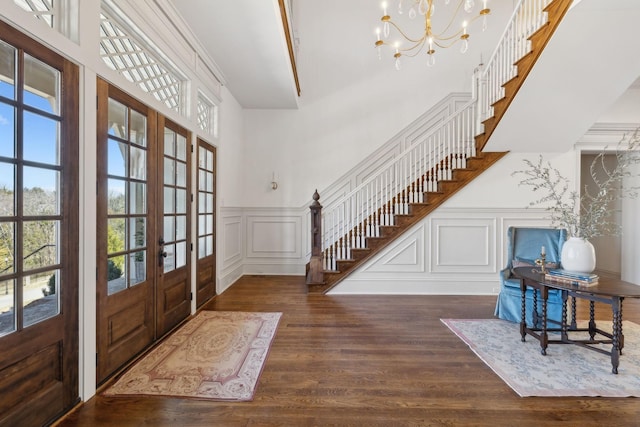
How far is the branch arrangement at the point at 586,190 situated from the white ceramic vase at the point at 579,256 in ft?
0.30

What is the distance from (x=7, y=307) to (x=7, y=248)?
0.30 m

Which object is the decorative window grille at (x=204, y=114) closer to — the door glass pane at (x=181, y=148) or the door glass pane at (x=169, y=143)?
the door glass pane at (x=181, y=148)

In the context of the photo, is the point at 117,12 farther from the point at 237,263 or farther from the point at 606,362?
the point at 606,362

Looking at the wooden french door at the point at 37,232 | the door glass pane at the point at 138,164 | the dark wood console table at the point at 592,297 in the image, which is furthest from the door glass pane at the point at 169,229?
the dark wood console table at the point at 592,297

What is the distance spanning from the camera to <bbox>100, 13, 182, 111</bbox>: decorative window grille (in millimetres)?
2213

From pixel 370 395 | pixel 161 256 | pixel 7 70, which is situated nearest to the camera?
pixel 7 70

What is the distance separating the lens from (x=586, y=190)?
11.7 feet

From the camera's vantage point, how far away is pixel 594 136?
15.8ft

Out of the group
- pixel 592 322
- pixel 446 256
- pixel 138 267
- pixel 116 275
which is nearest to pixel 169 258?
pixel 138 267

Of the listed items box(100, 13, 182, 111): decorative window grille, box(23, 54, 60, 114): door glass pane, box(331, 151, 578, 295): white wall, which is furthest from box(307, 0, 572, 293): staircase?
box(23, 54, 60, 114): door glass pane

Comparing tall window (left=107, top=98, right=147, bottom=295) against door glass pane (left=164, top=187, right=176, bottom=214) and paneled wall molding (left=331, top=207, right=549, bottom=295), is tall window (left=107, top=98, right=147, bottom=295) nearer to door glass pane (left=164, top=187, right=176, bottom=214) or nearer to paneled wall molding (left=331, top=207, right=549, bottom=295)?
door glass pane (left=164, top=187, right=176, bottom=214)

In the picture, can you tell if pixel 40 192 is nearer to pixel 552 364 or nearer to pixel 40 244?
pixel 40 244

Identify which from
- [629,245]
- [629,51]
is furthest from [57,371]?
[629,245]

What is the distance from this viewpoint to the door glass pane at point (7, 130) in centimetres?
145
